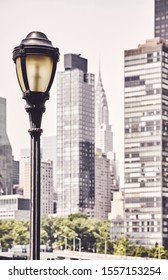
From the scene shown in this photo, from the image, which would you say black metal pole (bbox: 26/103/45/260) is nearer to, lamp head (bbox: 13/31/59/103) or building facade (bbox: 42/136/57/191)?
lamp head (bbox: 13/31/59/103)

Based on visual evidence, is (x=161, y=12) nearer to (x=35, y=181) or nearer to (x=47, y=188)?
(x=35, y=181)

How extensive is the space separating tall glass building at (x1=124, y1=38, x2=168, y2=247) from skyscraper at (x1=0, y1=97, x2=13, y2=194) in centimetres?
210

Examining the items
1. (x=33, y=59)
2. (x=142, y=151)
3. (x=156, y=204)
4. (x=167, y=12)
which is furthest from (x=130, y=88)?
(x=33, y=59)

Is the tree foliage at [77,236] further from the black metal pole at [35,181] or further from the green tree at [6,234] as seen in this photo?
the black metal pole at [35,181]

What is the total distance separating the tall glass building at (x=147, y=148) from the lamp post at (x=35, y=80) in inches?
354

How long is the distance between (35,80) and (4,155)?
23.4 ft

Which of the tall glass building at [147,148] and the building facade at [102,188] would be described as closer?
the building facade at [102,188]

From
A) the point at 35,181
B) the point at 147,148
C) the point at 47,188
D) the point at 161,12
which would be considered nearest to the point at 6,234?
the point at 47,188

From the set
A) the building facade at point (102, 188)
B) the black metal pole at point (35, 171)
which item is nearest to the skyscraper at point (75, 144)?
the building facade at point (102, 188)

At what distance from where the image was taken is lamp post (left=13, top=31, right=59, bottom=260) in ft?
5.10

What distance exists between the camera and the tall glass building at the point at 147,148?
11305 millimetres

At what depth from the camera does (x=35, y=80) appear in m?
1.55

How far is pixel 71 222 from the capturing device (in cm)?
1338

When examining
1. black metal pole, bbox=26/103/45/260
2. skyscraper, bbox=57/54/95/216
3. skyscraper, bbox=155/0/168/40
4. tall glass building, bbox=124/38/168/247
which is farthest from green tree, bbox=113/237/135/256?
black metal pole, bbox=26/103/45/260
